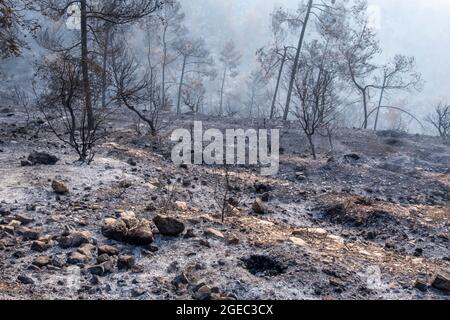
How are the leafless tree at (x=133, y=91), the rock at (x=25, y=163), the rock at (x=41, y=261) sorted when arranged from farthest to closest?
the leafless tree at (x=133, y=91)
the rock at (x=25, y=163)
the rock at (x=41, y=261)

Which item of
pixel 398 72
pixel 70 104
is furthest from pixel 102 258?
pixel 398 72

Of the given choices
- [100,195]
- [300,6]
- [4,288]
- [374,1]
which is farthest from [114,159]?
[374,1]

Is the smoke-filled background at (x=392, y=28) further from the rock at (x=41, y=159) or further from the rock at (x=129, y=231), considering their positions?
the rock at (x=129, y=231)

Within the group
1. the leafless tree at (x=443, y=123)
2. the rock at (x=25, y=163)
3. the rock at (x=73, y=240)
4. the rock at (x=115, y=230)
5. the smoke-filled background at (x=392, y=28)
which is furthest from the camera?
the smoke-filled background at (x=392, y=28)

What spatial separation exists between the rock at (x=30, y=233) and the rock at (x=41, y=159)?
2.76 meters

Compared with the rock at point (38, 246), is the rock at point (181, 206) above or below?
above

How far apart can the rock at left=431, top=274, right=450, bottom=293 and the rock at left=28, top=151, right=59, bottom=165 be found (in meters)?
5.51

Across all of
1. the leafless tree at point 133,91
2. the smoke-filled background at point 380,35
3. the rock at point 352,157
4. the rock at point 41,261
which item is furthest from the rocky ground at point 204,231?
the smoke-filled background at point 380,35

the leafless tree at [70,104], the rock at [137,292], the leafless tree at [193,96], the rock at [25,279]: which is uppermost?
the leafless tree at [193,96]

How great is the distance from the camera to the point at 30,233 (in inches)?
158

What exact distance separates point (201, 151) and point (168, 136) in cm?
183

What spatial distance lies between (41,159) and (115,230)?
315 cm

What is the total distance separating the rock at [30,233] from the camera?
13.1 feet
